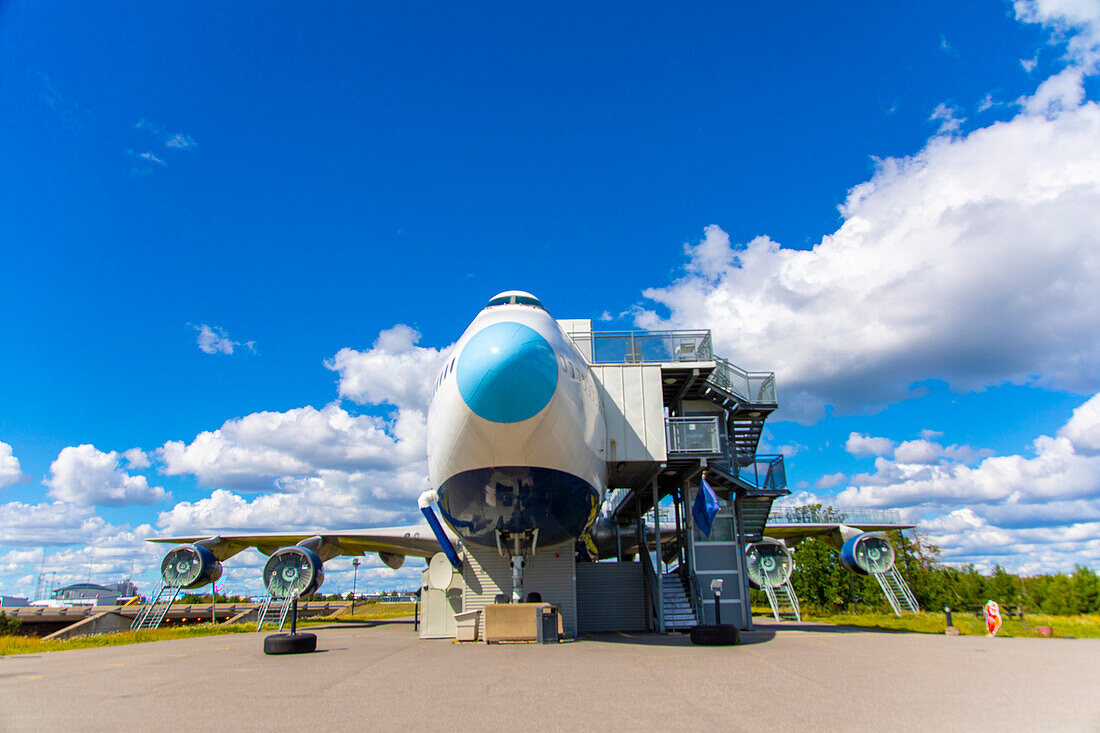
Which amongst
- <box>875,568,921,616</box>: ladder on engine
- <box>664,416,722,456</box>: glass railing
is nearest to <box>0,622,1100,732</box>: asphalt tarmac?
<box>664,416,722,456</box>: glass railing

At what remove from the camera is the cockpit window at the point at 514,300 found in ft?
49.5

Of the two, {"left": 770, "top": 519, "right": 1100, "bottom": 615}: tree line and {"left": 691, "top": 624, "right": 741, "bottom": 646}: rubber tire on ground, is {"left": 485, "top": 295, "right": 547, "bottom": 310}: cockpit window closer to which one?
{"left": 691, "top": 624, "right": 741, "bottom": 646}: rubber tire on ground

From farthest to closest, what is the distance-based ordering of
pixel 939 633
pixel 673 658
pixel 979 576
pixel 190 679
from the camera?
pixel 979 576
pixel 939 633
pixel 673 658
pixel 190 679

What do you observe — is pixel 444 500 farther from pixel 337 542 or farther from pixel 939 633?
pixel 939 633

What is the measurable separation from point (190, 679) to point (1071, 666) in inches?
508

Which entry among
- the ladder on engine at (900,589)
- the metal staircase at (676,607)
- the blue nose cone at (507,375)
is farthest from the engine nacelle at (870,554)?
the blue nose cone at (507,375)

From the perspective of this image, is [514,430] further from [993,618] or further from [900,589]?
[900,589]

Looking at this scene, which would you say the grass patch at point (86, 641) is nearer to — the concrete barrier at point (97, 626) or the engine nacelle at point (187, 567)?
the engine nacelle at point (187, 567)

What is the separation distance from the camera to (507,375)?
10461mm

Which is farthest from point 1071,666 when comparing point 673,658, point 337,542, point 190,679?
Result: point 337,542

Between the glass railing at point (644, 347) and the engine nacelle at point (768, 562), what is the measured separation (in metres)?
7.60

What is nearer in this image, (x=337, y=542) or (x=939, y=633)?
(x=939, y=633)

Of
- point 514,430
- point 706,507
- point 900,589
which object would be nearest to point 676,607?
point 706,507

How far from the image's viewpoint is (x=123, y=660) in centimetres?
1202
